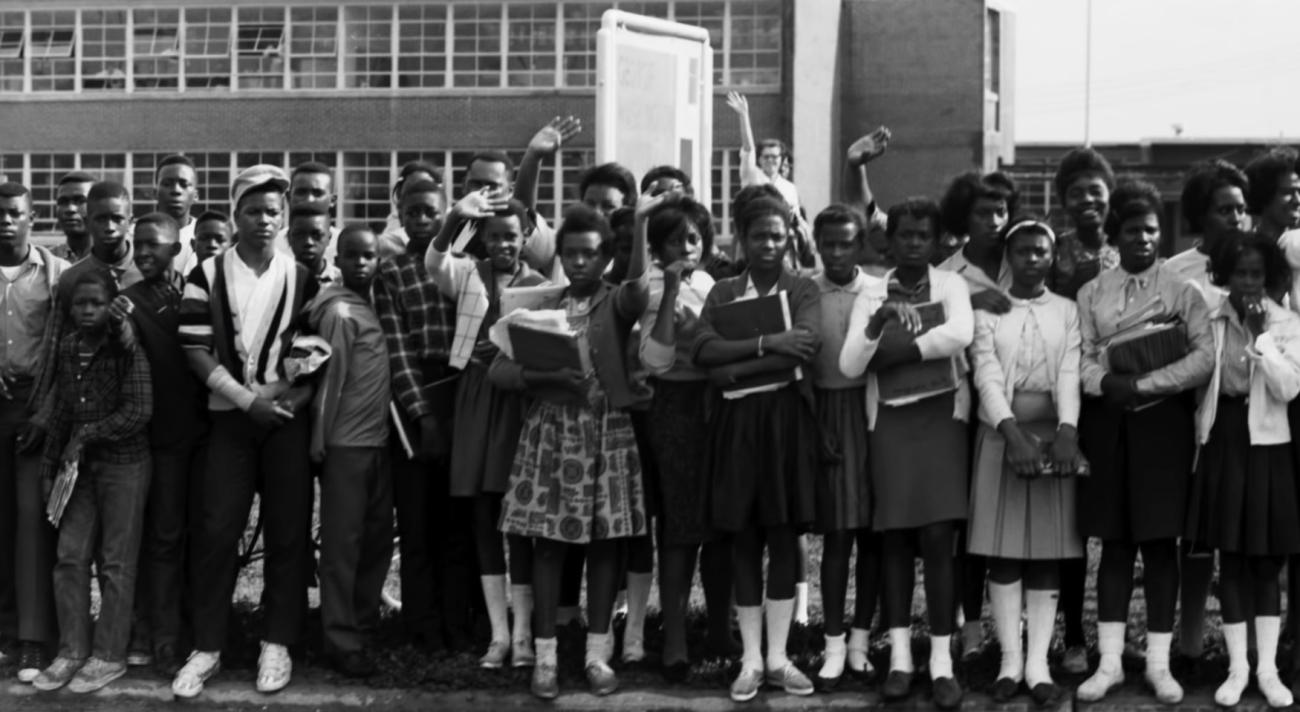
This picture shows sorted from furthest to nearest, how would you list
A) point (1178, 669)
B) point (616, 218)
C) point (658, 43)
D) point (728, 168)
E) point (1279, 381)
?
1. point (728, 168)
2. point (658, 43)
3. point (616, 218)
4. point (1178, 669)
5. point (1279, 381)

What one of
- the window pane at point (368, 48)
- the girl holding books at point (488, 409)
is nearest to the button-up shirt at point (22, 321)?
the girl holding books at point (488, 409)

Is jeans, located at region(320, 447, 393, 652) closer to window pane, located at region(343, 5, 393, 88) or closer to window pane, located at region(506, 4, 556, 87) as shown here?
window pane, located at region(506, 4, 556, 87)

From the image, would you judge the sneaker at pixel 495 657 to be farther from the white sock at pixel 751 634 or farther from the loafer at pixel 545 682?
the white sock at pixel 751 634

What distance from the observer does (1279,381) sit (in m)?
7.35

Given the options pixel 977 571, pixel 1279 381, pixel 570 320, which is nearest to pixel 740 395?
pixel 570 320

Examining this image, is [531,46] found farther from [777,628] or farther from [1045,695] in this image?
[1045,695]

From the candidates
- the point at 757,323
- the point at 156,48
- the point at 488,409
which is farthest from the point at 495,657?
the point at 156,48

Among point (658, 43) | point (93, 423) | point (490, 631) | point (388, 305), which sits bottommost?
point (490, 631)

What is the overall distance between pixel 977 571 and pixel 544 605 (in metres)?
1.90

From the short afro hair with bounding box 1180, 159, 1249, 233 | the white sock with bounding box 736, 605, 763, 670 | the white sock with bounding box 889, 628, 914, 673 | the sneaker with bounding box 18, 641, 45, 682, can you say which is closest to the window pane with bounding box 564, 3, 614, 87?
the short afro hair with bounding box 1180, 159, 1249, 233

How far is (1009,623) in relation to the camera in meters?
7.66

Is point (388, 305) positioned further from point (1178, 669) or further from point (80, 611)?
point (1178, 669)

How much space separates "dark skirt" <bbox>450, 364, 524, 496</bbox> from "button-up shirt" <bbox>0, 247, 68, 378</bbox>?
1934mm

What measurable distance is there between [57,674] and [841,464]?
3.51 metres
